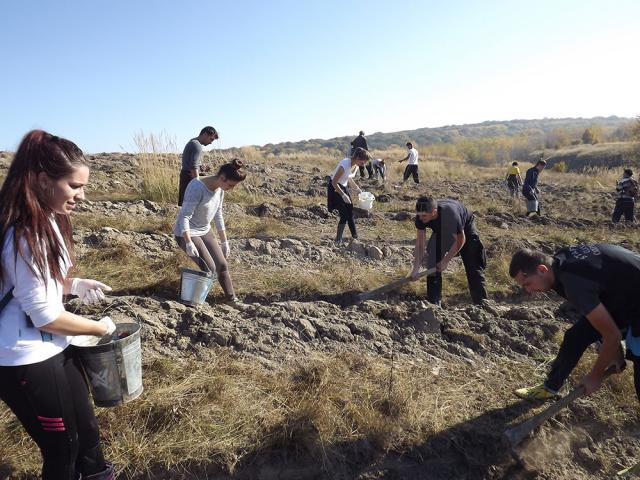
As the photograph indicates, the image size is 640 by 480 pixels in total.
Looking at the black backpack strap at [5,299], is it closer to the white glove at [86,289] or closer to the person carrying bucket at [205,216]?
the white glove at [86,289]

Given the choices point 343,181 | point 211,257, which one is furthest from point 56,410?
point 343,181

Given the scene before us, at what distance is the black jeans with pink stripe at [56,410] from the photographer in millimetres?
1542

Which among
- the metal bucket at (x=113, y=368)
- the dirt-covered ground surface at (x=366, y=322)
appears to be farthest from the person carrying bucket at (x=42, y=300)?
the dirt-covered ground surface at (x=366, y=322)

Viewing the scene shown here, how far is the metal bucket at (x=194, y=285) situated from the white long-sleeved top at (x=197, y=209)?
352 millimetres

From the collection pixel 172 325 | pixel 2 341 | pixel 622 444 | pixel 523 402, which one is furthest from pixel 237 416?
pixel 622 444

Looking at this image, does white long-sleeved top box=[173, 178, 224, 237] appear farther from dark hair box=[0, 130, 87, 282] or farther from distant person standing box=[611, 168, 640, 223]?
distant person standing box=[611, 168, 640, 223]

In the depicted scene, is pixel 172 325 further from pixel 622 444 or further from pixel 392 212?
pixel 392 212

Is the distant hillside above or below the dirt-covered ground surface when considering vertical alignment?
above

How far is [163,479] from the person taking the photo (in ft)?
7.70

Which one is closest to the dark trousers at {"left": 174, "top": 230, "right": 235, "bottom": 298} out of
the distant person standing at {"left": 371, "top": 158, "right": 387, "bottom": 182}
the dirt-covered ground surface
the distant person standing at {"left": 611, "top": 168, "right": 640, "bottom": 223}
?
the dirt-covered ground surface

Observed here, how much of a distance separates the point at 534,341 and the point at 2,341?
12.8 ft

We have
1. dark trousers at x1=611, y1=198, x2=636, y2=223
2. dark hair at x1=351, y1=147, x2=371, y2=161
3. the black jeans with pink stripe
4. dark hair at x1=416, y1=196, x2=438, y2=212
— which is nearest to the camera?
the black jeans with pink stripe

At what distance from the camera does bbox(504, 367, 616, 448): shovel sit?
8.71ft

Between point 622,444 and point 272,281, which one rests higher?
point 272,281
